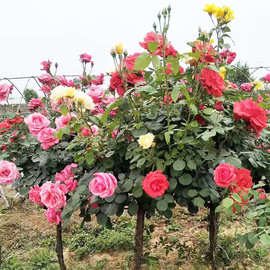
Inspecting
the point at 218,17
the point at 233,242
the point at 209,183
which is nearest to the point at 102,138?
the point at 209,183

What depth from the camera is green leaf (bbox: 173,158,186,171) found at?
3.41 ft

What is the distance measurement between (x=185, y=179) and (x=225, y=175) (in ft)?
0.61

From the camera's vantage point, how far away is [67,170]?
4.42 feet

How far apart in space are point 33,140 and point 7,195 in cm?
231

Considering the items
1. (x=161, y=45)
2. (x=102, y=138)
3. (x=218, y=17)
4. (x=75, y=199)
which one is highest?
(x=218, y=17)

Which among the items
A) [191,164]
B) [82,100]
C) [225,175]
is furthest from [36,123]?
[225,175]

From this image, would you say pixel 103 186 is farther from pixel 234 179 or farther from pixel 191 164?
pixel 234 179

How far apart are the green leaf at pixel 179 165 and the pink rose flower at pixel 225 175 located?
12cm

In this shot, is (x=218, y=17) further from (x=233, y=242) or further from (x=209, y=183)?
(x=233, y=242)

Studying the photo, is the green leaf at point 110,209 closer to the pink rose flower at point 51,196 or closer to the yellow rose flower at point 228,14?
the pink rose flower at point 51,196

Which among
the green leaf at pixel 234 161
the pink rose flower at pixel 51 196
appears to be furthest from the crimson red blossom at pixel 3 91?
the green leaf at pixel 234 161

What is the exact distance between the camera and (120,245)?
7.61ft

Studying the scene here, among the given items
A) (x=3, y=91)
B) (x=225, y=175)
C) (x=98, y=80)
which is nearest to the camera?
(x=225, y=175)

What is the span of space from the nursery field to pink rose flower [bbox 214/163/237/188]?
0.76 meters
